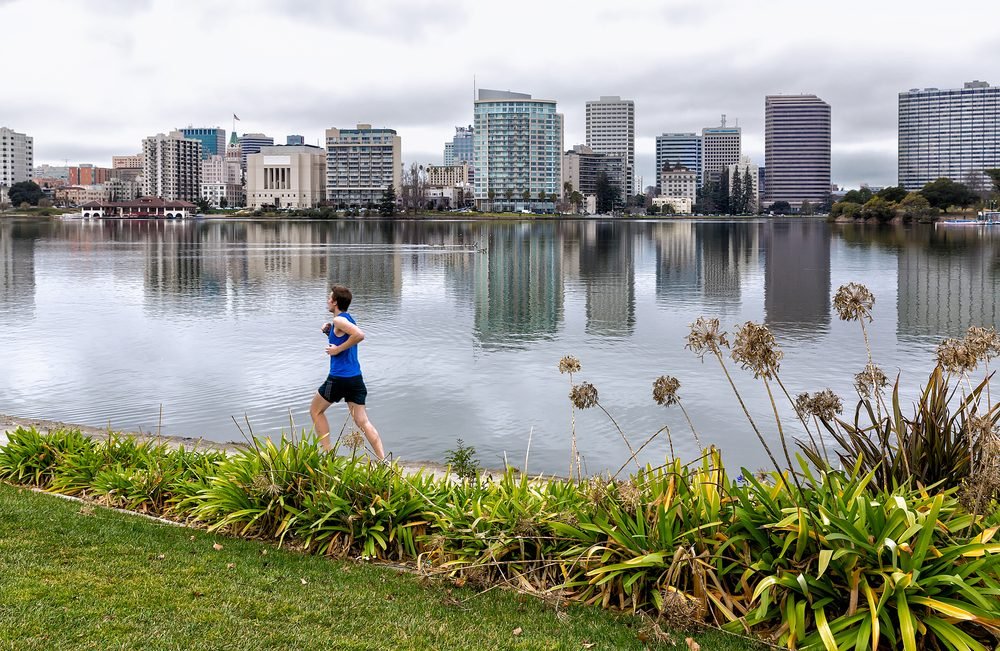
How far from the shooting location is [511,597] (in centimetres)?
644

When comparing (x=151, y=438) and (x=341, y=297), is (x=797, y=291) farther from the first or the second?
(x=151, y=438)

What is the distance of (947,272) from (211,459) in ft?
139

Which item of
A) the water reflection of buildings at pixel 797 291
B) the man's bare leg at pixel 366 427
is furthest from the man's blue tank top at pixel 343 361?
the water reflection of buildings at pixel 797 291

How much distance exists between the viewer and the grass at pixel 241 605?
559 centimetres

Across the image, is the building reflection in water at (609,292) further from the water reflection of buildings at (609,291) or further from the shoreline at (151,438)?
the shoreline at (151,438)

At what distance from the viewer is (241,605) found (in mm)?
6098

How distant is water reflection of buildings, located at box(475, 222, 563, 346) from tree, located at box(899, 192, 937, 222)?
105582mm

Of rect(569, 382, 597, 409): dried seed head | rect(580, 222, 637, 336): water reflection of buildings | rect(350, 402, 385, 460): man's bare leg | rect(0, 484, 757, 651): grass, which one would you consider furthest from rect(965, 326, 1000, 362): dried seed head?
rect(580, 222, 637, 336): water reflection of buildings

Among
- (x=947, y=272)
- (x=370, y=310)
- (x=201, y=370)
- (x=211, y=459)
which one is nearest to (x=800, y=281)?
(x=947, y=272)

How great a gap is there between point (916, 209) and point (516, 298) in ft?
419

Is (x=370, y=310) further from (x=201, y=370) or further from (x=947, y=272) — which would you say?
(x=947, y=272)

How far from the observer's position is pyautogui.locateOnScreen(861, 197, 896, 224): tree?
151625 mm

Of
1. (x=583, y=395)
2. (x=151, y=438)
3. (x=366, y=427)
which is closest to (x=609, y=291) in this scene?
(x=366, y=427)

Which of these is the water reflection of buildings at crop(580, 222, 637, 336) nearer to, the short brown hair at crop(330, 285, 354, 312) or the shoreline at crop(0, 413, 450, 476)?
the shoreline at crop(0, 413, 450, 476)
